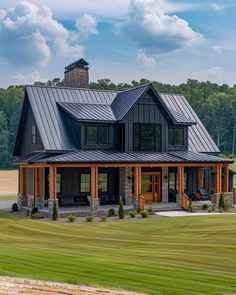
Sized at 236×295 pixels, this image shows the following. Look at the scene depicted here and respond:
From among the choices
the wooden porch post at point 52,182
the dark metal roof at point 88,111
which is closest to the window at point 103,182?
the dark metal roof at point 88,111

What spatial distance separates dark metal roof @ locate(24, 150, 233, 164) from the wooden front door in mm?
1768

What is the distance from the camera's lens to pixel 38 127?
1355 inches

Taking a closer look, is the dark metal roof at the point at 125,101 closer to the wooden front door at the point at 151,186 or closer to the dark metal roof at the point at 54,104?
the dark metal roof at the point at 54,104

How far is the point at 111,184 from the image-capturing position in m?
35.8

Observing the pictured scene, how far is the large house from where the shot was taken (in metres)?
33.8

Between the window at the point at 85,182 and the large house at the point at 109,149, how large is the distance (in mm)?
28

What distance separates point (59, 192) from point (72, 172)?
1656 mm

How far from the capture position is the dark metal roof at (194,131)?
39.5 m

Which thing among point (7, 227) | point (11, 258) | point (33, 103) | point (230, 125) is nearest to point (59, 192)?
point (33, 103)

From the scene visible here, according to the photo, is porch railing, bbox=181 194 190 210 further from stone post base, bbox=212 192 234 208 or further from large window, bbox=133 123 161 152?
large window, bbox=133 123 161 152

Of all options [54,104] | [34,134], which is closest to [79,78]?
[54,104]

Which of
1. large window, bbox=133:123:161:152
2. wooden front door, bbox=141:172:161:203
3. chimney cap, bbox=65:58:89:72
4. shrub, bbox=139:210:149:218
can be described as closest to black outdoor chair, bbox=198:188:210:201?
wooden front door, bbox=141:172:161:203

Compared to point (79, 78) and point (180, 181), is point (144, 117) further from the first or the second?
point (79, 78)

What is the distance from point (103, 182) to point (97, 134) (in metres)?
3.48
